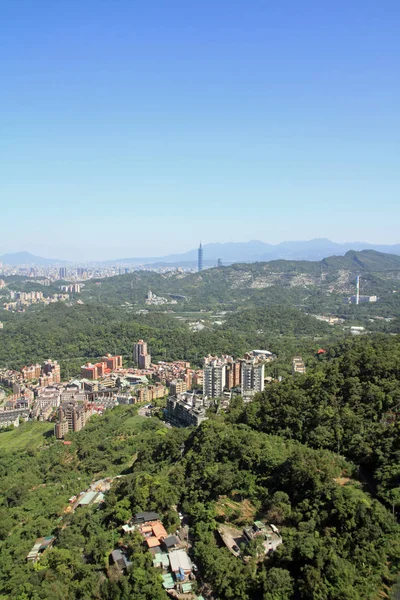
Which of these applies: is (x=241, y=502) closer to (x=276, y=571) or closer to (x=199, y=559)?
(x=199, y=559)

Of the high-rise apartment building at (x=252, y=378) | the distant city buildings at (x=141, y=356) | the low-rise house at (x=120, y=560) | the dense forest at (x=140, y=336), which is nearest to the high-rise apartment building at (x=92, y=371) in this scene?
the dense forest at (x=140, y=336)

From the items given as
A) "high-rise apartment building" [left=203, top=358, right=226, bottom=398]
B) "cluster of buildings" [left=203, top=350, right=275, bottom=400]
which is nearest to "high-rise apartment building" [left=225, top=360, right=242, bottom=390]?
"cluster of buildings" [left=203, top=350, right=275, bottom=400]

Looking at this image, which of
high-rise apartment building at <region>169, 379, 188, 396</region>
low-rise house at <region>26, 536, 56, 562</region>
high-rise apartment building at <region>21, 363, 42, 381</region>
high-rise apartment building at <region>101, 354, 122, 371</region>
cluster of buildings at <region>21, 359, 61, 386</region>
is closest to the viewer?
low-rise house at <region>26, 536, 56, 562</region>

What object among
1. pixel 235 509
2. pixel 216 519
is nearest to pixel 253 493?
pixel 235 509

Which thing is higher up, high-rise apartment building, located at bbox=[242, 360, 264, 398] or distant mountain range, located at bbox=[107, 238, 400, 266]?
distant mountain range, located at bbox=[107, 238, 400, 266]

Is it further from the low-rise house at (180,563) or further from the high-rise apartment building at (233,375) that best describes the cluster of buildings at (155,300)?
the low-rise house at (180,563)

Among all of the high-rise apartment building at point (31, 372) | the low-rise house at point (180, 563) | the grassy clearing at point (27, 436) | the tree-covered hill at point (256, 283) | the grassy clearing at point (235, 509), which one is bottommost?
the grassy clearing at point (27, 436)

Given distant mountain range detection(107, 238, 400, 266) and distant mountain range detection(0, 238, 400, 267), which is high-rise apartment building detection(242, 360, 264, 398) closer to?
distant mountain range detection(0, 238, 400, 267)

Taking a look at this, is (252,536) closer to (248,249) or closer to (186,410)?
(186,410)

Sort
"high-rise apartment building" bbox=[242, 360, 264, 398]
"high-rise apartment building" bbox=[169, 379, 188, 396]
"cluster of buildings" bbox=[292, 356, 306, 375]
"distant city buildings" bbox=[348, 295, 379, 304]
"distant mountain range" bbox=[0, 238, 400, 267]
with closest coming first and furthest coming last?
"high-rise apartment building" bbox=[242, 360, 264, 398], "high-rise apartment building" bbox=[169, 379, 188, 396], "cluster of buildings" bbox=[292, 356, 306, 375], "distant city buildings" bbox=[348, 295, 379, 304], "distant mountain range" bbox=[0, 238, 400, 267]
